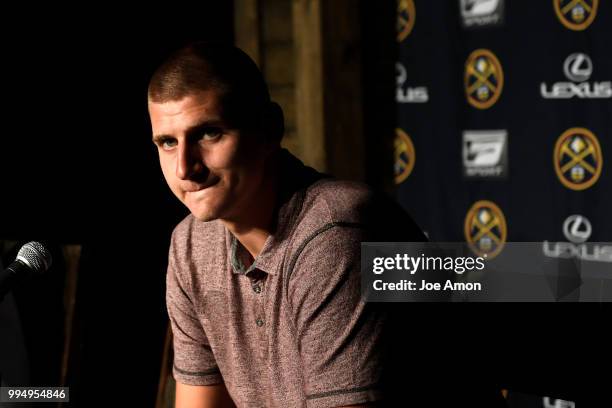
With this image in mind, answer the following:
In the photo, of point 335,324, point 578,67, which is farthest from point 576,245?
point 335,324

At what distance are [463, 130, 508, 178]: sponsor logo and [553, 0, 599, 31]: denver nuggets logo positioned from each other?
0.46 metres

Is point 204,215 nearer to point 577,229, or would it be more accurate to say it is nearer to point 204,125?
point 204,125

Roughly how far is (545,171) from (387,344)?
185 cm

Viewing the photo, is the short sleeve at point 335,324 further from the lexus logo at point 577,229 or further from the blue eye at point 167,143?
the lexus logo at point 577,229

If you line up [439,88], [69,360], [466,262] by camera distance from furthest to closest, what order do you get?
[439,88] → [466,262] → [69,360]

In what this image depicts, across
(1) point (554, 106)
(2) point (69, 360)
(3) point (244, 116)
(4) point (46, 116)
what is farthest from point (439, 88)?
(3) point (244, 116)

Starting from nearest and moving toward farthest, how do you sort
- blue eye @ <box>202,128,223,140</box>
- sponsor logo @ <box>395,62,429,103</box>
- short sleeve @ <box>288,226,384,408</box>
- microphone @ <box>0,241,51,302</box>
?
microphone @ <box>0,241,51,302</box> < short sleeve @ <box>288,226,384,408</box> < blue eye @ <box>202,128,223,140</box> < sponsor logo @ <box>395,62,429,103</box>

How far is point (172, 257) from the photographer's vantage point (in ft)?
6.16

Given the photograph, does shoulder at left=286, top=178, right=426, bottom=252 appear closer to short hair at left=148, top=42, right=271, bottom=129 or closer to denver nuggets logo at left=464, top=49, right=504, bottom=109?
short hair at left=148, top=42, right=271, bottom=129

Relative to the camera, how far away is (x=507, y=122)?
3229 millimetres

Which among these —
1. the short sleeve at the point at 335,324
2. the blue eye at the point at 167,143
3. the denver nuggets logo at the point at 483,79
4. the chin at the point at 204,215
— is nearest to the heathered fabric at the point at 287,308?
the short sleeve at the point at 335,324

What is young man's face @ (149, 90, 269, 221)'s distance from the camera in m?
1.52

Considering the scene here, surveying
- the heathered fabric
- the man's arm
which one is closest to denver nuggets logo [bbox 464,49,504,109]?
the heathered fabric

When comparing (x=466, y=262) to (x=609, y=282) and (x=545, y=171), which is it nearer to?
(x=545, y=171)
